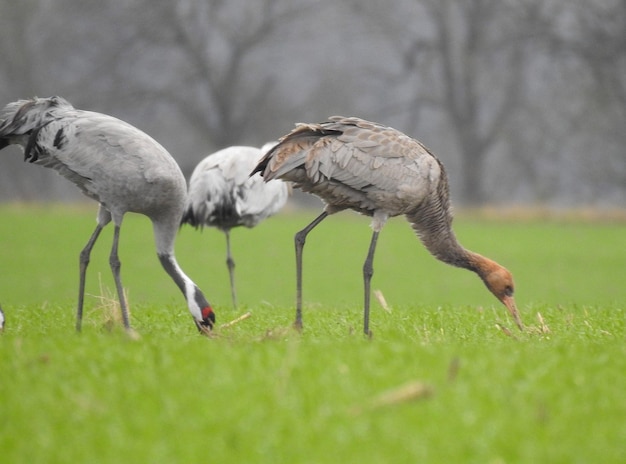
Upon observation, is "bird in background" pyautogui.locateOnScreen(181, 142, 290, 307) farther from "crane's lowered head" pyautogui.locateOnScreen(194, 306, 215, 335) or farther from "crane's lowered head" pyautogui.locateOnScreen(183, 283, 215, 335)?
"crane's lowered head" pyautogui.locateOnScreen(194, 306, 215, 335)

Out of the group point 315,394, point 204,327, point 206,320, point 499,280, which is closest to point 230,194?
point 499,280

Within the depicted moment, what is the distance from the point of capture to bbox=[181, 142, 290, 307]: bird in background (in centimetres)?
1092

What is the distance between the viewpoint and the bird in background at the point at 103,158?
24.3 ft

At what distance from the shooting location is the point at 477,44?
3466cm

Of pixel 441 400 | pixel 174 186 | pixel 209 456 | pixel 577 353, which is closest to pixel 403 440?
pixel 441 400

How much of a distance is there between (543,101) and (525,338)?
30.7 metres

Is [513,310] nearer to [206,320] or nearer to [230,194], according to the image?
[206,320]

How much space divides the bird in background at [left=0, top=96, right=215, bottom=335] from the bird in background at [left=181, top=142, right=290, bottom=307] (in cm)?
306

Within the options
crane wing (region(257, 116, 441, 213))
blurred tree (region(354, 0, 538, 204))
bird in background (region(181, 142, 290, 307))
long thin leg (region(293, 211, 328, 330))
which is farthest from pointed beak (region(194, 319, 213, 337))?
blurred tree (region(354, 0, 538, 204))

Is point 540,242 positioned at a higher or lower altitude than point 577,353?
lower

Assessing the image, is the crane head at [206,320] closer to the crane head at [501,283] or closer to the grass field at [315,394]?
the grass field at [315,394]

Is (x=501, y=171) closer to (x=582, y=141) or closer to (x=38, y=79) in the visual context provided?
(x=582, y=141)

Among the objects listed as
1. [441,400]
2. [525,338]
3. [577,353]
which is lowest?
[525,338]

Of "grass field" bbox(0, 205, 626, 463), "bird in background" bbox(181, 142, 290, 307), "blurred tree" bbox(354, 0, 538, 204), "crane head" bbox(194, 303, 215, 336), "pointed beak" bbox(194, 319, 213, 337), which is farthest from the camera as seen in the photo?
"blurred tree" bbox(354, 0, 538, 204)
